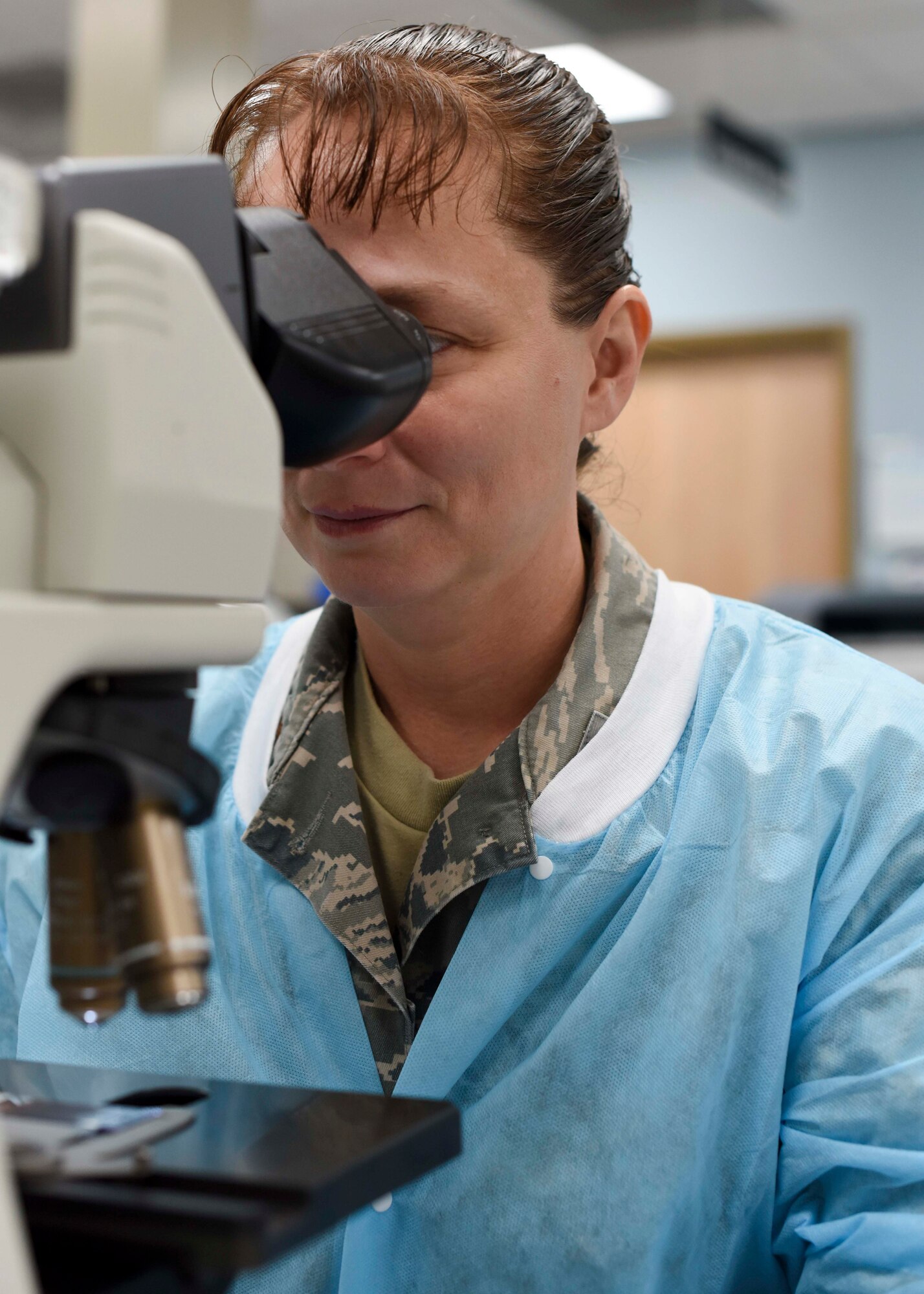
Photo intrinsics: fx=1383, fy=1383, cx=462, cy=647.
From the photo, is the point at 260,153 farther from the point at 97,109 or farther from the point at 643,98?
the point at 643,98

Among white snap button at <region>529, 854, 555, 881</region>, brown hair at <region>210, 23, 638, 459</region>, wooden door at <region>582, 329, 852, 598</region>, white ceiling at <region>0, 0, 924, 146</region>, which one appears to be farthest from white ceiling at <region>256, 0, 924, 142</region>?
white snap button at <region>529, 854, 555, 881</region>

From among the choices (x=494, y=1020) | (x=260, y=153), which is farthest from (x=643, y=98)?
(x=494, y=1020)

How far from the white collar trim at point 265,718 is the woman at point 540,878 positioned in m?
0.01

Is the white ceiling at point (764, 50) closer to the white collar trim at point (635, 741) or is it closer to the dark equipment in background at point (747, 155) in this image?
the dark equipment in background at point (747, 155)

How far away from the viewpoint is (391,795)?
40.1 inches

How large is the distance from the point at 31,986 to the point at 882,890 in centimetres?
58

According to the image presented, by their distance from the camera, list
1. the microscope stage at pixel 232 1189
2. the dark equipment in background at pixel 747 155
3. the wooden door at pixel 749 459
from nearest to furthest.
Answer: the microscope stage at pixel 232 1189 < the dark equipment in background at pixel 747 155 < the wooden door at pixel 749 459

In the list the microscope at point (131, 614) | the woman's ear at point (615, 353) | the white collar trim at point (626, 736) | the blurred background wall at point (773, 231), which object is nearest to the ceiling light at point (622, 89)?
the blurred background wall at point (773, 231)

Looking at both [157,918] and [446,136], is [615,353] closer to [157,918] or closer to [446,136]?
[446,136]

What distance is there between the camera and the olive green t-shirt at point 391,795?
3.22 feet

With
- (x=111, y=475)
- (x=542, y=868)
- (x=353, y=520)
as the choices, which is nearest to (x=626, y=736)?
(x=542, y=868)

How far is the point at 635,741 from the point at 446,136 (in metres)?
0.41

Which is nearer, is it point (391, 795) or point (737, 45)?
point (391, 795)

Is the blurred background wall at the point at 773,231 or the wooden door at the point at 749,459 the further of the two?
the wooden door at the point at 749,459
